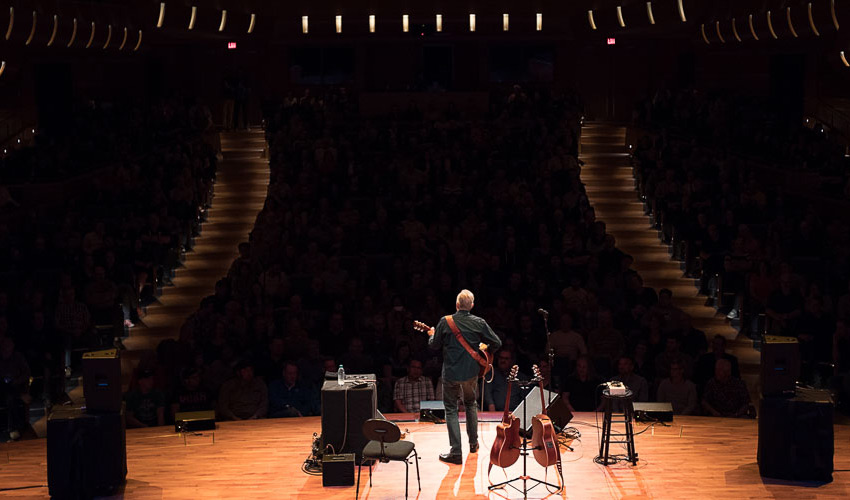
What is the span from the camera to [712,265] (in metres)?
11.6

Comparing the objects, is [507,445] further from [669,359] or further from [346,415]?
[669,359]

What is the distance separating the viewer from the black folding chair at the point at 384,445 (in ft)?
20.6

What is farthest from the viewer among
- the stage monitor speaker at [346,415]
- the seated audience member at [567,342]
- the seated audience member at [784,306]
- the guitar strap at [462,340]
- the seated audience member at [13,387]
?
the seated audience member at [784,306]

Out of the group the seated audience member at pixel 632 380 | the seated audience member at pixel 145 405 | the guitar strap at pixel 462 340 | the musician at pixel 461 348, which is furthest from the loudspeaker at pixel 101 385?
the seated audience member at pixel 632 380

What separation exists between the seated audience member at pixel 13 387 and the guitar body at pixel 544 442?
176 inches

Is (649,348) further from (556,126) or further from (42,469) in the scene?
(556,126)

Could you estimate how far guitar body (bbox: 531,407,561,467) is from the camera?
6465mm

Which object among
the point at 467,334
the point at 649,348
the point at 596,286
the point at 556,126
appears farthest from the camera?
the point at 556,126

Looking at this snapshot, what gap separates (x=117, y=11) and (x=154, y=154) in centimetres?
224

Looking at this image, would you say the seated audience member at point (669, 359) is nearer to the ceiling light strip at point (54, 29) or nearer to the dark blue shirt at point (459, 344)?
the dark blue shirt at point (459, 344)

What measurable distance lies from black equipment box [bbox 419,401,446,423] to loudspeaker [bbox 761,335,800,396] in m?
2.50

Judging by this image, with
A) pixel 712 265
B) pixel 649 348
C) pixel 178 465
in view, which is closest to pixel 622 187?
pixel 712 265

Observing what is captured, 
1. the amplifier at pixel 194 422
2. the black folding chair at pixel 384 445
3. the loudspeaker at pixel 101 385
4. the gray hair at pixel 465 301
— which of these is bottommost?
the amplifier at pixel 194 422

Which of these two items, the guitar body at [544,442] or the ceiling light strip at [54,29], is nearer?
the guitar body at [544,442]
